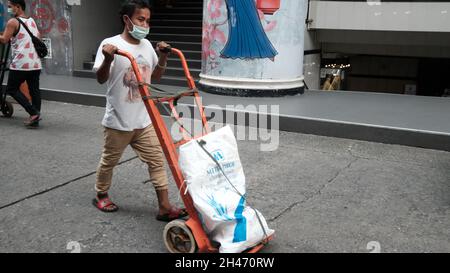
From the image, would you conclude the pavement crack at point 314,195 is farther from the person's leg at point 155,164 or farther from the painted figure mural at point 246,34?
the painted figure mural at point 246,34

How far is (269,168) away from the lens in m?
5.24

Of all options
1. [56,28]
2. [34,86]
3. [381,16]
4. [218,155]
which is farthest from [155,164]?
[56,28]

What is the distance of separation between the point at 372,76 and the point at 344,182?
417 inches

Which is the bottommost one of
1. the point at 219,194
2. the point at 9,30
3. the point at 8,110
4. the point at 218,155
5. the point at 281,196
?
the point at 281,196

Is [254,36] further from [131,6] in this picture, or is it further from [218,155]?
[218,155]

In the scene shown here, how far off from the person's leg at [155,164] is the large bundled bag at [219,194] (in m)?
0.70

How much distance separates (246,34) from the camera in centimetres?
805

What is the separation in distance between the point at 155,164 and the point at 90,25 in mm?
8397

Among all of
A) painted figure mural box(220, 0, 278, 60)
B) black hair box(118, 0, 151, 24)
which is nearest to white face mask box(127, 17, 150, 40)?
black hair box(118, 0, 151, 24)

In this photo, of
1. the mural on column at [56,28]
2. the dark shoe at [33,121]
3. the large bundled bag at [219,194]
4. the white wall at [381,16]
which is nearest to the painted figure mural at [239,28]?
the white wall at [381,16]

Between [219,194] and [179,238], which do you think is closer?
[219,194]

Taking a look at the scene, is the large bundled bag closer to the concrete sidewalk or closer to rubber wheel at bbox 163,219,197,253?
rubber wheel at bbox 163,219,197,253
